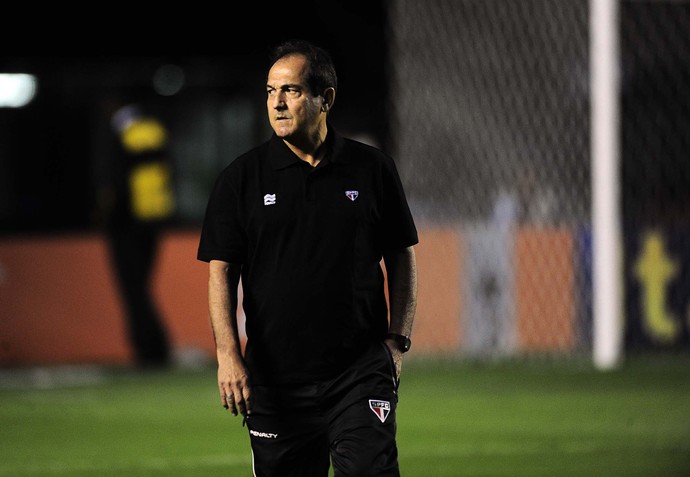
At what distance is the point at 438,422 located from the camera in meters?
10.3

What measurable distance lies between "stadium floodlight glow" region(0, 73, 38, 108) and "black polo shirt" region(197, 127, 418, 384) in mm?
9950

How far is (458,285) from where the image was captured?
48.1ft

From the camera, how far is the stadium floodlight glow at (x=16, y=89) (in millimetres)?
14836

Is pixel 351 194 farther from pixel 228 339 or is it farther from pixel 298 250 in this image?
pixel 228 339

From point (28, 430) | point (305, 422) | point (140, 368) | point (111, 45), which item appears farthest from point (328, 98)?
point (111, 45)

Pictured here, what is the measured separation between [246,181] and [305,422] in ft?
2.69

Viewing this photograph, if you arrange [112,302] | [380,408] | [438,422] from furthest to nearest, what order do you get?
[112,302] < [438,422] < [380,408]

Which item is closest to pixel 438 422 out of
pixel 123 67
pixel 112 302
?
pixel 112 302

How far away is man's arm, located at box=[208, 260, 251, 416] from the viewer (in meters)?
5.15

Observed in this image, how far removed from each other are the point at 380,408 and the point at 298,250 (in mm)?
587

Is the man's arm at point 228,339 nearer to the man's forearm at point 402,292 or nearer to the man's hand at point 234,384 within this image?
the man's hand at point 234,384

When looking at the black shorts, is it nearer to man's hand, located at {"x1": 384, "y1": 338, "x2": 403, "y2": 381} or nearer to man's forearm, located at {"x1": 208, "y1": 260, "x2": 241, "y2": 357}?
man's hand, located at {"x1": 384, "y1": 338, "x2": 403, "y2": 381}

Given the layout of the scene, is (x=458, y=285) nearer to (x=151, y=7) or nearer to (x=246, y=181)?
(x=246, y=181)

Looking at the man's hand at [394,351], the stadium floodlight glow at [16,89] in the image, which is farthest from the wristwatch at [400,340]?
the stadium floodlight glow at [16,89]
